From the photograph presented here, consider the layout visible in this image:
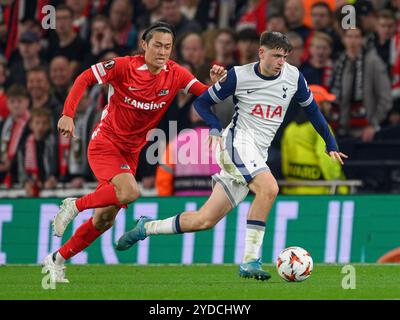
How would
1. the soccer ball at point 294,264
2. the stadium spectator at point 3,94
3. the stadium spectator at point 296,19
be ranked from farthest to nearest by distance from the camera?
the stadium spectator at point 3,94
the stadium spectator at point 296,19
the soccer ball at point 294,264

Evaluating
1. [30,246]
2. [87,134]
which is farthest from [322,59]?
[30,246]

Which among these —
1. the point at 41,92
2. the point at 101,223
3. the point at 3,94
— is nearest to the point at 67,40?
the point at 41,92

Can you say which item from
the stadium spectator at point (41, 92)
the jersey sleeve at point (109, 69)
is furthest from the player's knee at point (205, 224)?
the stadium spectator at point (41, 92)

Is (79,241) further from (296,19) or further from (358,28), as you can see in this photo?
(296,19)

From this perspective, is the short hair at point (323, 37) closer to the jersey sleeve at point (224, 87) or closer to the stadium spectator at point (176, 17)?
the stadium spectator at point (176, 17)

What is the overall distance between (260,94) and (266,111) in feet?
0.57

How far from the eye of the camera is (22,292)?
1105 cm

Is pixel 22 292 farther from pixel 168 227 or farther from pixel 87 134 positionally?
pixel 87 134

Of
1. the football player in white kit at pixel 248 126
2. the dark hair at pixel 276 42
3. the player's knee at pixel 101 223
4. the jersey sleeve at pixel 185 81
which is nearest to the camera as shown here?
the dark hair at pixel 276 42

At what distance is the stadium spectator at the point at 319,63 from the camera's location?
55.6 feet

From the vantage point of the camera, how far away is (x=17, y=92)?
1809 centimetres

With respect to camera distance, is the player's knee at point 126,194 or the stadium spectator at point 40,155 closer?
the player's knee at point 126,194

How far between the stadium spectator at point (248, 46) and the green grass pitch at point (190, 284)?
3.61 metres

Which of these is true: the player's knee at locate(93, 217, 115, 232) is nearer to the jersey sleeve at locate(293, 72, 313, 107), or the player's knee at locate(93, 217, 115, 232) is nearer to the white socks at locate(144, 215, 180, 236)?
the white socks at locate(144, 215, 180, 236)
